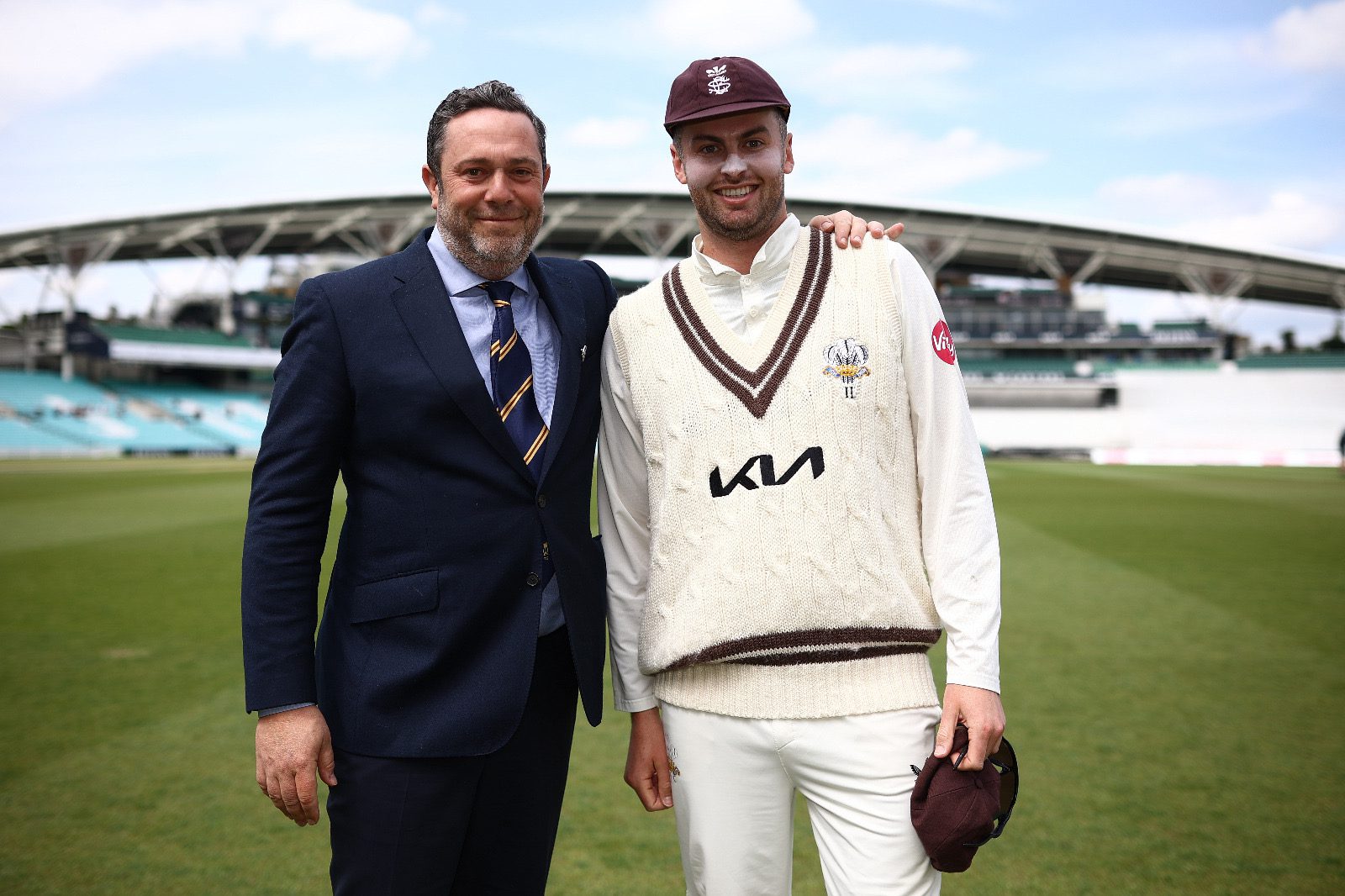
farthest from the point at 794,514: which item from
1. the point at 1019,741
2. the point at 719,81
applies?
the point at 1019,741

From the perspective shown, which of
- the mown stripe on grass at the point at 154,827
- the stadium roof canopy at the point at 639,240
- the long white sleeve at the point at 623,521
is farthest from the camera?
the stadium roof canopy at the point at 639,240

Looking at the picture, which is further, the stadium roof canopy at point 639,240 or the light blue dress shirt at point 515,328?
the stadium roof canopy at point 639,240

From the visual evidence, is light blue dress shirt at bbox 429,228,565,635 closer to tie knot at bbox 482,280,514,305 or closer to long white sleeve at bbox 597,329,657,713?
tie knot at bbox 482,280,514,305

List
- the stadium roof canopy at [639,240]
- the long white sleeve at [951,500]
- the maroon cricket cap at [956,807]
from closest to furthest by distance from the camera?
1. the maroon cricket cap at [956,807]
2. the long white sleeve at [951,500]
3. the stadium roof canopy at [639,240]

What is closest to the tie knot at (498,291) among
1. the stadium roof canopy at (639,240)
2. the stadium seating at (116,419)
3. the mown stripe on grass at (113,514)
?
the mown stripe on grass at (113,514)

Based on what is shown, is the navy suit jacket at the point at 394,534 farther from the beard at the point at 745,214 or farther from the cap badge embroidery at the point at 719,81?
the cap badge embroidery at the point at 719,81

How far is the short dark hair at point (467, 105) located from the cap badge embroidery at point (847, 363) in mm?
872

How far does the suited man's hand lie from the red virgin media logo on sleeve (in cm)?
159

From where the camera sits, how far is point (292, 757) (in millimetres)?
2094

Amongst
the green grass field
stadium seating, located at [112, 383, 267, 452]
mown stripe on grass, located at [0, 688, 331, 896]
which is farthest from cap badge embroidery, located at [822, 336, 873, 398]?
stadium seating, located at [112, 383, 267, 452]

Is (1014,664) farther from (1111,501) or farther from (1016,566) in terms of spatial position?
(1111,501)

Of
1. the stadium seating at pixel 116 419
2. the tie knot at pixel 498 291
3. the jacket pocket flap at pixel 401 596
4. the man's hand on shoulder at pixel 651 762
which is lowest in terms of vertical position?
the stadium seating at pixel 116 419

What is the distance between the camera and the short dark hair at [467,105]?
228cm

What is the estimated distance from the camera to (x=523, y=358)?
2334 mm
